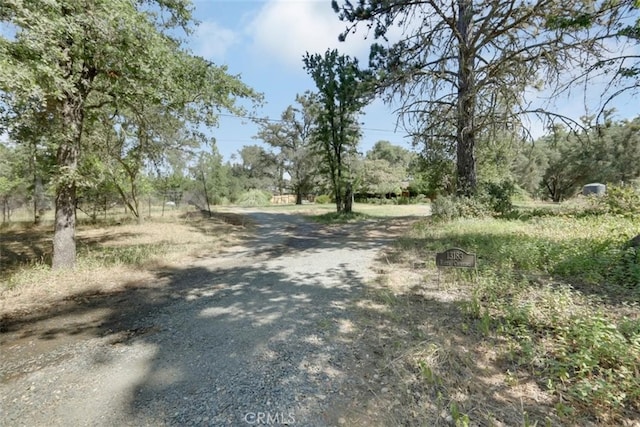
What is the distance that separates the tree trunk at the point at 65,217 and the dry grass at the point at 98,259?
10.0 inches

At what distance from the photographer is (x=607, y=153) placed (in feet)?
78.1

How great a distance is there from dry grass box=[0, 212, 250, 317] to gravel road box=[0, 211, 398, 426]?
1.83 feet

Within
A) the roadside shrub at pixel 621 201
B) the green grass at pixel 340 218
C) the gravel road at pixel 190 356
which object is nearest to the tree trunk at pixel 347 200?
the green grass at pixel 340 218

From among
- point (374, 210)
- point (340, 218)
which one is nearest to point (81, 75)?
point (340, 218)

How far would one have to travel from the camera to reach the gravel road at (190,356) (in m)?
2.01

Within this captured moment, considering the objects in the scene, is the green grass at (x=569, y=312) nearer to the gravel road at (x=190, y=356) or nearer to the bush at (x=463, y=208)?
the gravel road at (x=190, y=356)

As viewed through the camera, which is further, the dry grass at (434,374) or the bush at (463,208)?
the bush at (463,208)

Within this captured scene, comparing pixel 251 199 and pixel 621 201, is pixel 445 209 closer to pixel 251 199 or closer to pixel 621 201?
pixel 621 201

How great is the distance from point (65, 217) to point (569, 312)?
8.18 meters

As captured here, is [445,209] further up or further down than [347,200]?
further down

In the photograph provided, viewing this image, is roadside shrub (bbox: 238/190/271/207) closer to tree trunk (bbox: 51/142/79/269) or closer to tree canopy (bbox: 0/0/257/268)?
tree canopy (bbox: 0/0/257/268)

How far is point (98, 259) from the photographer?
6082 millimetres

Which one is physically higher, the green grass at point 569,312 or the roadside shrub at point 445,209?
the roadside shrub at point 445,209

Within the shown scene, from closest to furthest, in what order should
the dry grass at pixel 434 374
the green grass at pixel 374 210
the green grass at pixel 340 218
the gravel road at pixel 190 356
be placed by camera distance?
the dry grass at pixel 434 374 < the gravel road at pixel 190 356 < the green grass at pixel 340 218 < the green grass at pixel 374 210
